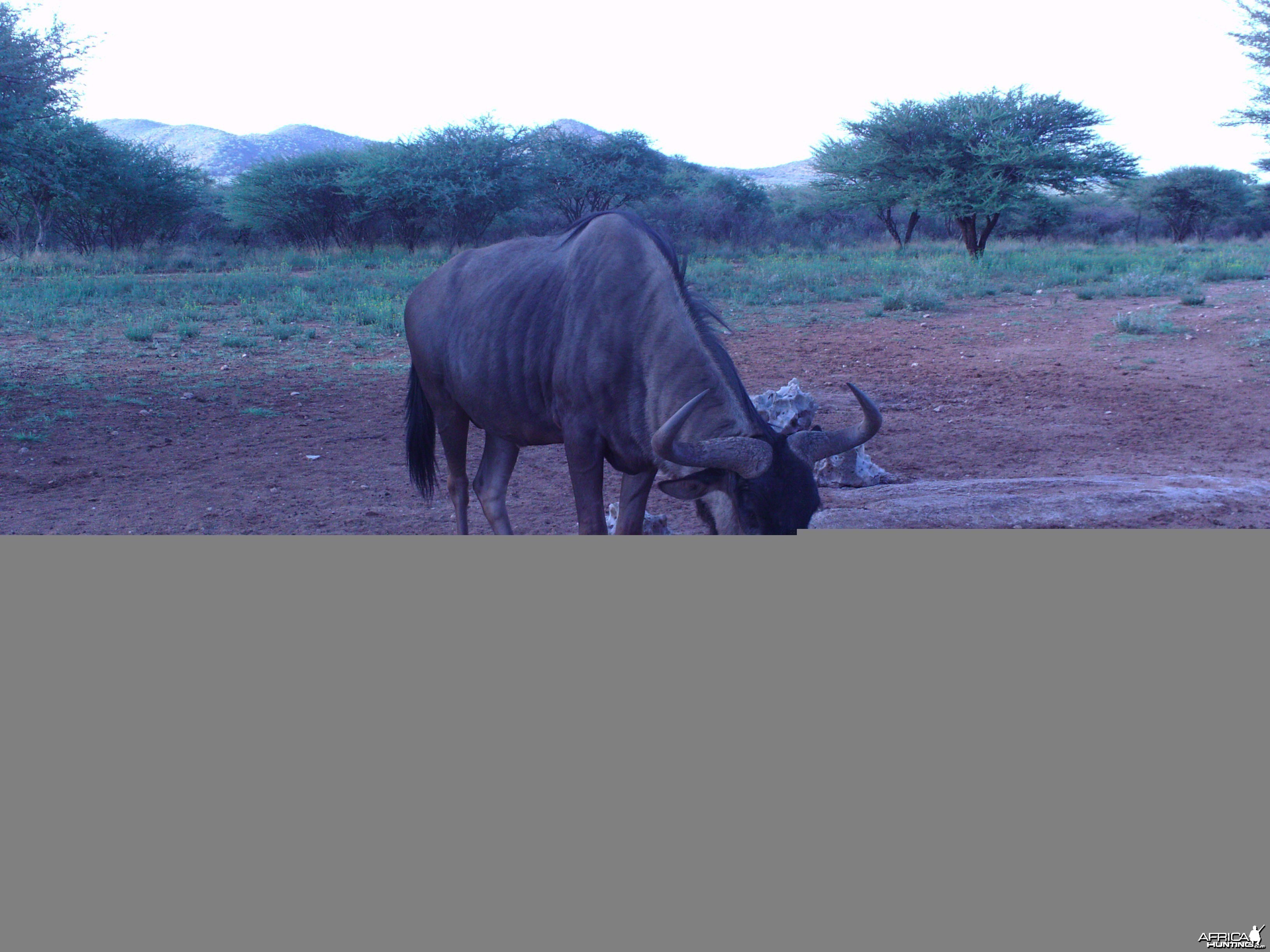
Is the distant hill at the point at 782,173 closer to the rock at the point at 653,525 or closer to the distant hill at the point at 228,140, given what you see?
the distant hill at the point at 228,140

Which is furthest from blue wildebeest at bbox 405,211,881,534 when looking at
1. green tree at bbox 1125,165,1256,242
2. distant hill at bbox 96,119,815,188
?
distant hill at bbox 96,119,815,188

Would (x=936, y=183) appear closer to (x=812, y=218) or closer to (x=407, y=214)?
(x=812, y=218)

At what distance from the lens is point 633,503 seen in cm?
417

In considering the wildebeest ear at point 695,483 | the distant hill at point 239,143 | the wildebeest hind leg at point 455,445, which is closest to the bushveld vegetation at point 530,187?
the wildebeest hind leg at point 455,445

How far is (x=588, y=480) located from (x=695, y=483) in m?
0.83

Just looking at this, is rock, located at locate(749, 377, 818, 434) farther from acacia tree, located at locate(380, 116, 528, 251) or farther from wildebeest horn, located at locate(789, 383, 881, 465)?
acacia tree, located at locate(380, 116, 528, 251)

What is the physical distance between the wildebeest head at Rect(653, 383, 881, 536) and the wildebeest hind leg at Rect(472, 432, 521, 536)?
5.97ft

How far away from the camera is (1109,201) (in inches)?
1880

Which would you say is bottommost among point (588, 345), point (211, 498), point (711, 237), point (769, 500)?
point (211, 498)

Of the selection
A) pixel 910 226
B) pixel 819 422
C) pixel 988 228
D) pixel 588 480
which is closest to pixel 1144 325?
pixel 819 422

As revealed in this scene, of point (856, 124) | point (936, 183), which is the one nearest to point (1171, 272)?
point (936, 183)

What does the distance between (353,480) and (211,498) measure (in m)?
0.90

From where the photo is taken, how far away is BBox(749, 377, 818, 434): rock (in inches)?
234

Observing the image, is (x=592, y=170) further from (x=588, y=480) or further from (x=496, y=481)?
(x=588, y=480)
